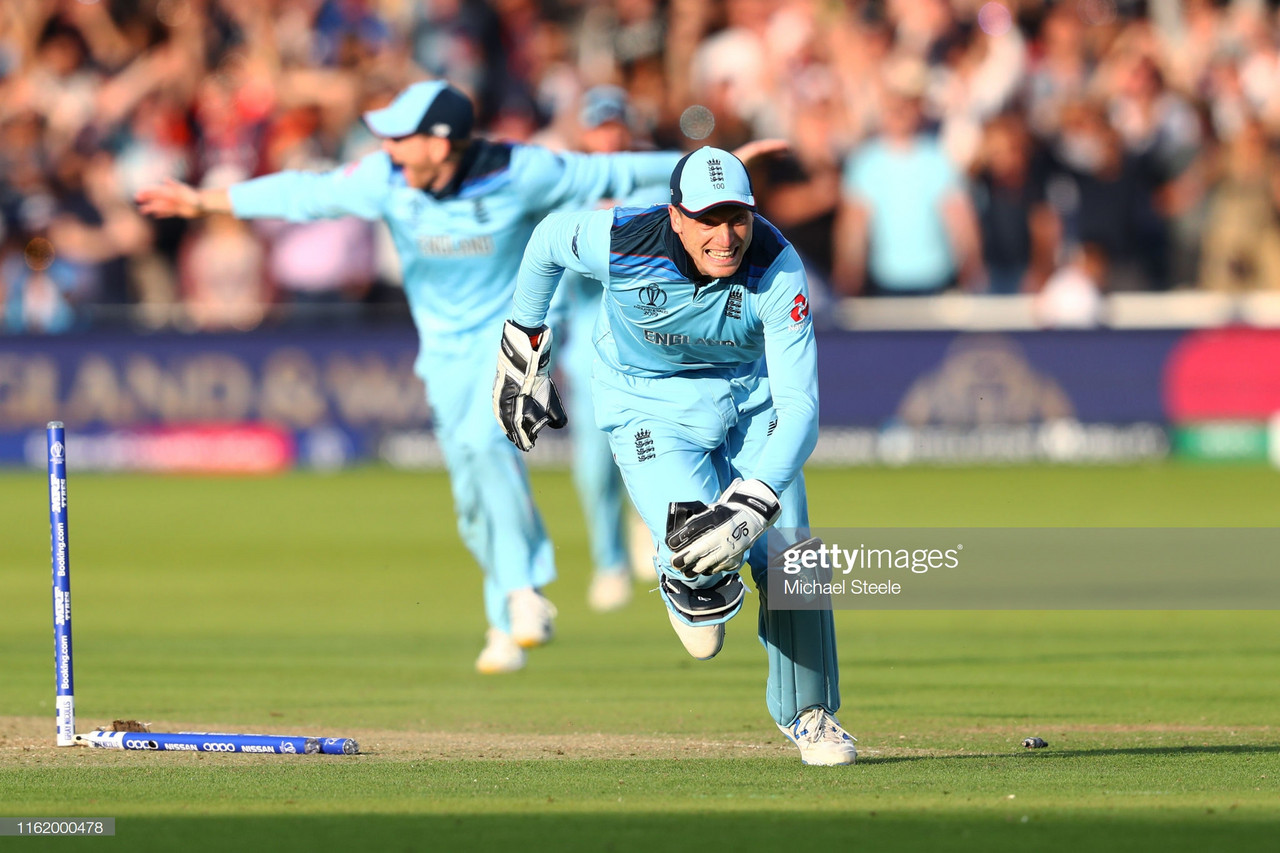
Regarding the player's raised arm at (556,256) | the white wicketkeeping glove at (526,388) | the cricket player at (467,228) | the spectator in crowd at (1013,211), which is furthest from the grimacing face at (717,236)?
the spectator in crowd at (1013,211)

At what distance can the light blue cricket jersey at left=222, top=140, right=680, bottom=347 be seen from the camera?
10.2 metres

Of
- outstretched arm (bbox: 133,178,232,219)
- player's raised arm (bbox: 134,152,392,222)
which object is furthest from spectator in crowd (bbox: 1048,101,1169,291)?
outstretched arm (bbox: 133,178,232,219)

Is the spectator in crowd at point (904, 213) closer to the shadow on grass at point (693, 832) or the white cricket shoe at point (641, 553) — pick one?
the white cricket shoe at point (641, 553)

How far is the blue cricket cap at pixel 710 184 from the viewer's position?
22.4ft

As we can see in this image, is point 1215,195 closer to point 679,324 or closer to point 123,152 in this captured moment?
point 123,152

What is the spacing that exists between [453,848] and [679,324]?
90.5 inches

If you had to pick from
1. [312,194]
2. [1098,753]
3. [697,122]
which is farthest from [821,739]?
[697,122]

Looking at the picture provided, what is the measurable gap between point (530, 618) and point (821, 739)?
3.35 meters

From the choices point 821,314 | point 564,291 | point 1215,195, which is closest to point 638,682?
point 564,291

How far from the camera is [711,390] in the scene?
24.5 ft

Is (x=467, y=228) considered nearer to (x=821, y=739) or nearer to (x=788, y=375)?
(x=788, y=375)

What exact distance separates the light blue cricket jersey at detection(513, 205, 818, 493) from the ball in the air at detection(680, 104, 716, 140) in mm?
11997

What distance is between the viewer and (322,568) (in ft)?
49.7

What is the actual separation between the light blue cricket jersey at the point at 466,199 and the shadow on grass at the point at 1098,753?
3693 mm
